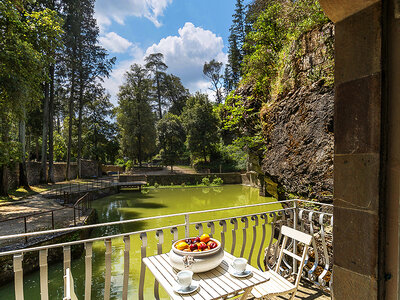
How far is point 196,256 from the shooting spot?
1.58 metres

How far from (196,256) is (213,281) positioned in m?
0.20

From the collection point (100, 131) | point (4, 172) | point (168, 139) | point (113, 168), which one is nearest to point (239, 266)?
point (4, 172)

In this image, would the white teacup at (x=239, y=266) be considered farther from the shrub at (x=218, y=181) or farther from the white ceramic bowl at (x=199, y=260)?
the shrub at (x=218, y=181)

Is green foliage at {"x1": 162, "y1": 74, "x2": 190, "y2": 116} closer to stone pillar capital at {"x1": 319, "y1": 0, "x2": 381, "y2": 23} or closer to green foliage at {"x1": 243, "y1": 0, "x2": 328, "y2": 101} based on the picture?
green foliage at {"x1": 243, "y1": 0, "x2": 328, "y2": 101}

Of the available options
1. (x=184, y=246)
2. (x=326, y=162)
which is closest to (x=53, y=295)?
(x=184, y=246)

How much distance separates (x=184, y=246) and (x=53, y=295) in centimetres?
494

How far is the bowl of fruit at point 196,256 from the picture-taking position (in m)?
1.56

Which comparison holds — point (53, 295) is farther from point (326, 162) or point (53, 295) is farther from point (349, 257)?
point (326, 162)

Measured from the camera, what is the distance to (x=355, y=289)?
4.20 ft

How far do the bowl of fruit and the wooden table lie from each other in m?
0.07

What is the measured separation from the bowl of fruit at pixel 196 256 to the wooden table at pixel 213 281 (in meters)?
0.07

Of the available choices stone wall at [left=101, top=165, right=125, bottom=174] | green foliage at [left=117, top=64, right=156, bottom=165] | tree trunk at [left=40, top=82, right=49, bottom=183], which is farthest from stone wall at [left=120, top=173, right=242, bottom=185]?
stone wall at [left=101, top=165, right=125, bottom=174]

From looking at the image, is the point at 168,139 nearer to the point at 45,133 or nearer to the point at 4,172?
the point at 45,133

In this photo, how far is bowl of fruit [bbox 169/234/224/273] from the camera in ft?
5.13
